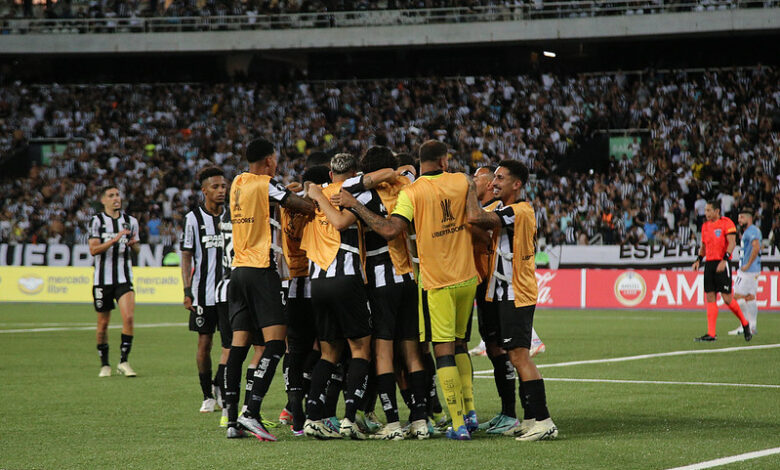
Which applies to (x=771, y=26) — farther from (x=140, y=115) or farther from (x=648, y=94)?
(x=140, y=115)

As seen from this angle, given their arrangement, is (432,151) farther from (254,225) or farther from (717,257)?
(717,257)

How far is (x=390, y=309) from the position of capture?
8.99 meters

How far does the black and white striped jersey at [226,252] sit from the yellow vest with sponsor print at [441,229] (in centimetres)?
213

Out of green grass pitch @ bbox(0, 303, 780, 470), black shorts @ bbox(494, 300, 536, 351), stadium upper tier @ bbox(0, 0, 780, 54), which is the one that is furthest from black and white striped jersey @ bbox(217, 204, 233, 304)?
stadium upper tier @ bbox(0, 0, 780, 54)

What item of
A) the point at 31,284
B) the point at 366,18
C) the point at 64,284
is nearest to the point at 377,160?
the point at 64,284

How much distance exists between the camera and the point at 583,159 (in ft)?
121

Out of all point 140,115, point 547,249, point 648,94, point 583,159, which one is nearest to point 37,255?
point 140,115

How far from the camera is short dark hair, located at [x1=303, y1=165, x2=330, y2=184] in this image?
9781mm

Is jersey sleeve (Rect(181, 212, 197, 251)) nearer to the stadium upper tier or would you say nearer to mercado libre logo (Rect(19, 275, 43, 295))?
mercado libre logo (Rect(19, 275, 43, 295))

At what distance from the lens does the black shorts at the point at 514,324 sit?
8.91 m

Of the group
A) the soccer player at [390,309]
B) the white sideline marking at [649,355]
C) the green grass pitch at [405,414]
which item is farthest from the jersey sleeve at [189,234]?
the white sideline marking at [649,355]

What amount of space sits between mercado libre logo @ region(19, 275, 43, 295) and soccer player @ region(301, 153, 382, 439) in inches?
1015

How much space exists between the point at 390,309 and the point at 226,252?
2227 millimetres

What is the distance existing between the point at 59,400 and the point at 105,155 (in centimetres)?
3036
